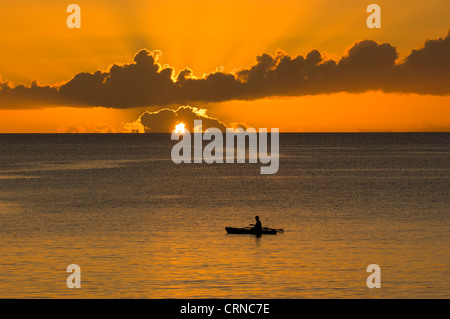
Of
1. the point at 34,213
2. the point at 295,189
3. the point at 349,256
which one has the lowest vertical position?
the point at 349,256

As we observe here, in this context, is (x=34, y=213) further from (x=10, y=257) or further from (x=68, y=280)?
(x=68, y=280)

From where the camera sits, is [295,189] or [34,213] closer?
[34,213]

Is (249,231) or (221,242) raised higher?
(249,231)

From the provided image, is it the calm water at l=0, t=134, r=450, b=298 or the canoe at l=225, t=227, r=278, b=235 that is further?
the canoe at l=225, t=227, r=278, b=235

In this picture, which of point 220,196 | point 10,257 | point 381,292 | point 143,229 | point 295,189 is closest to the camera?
point 381,292

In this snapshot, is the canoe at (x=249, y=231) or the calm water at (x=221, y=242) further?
the canoe at (x=249, y=231)

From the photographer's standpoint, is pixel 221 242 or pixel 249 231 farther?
pixel 249 231

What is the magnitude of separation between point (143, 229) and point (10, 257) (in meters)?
14.8

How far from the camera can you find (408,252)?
43.5 meters
